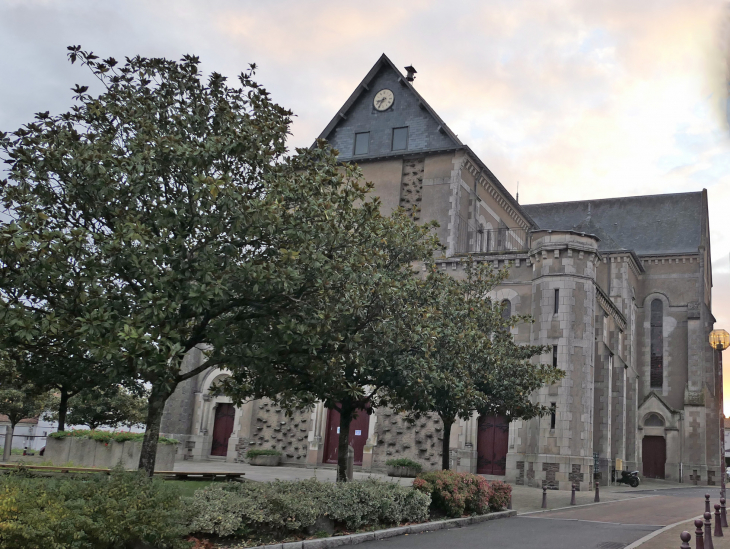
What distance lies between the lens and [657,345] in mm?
48375

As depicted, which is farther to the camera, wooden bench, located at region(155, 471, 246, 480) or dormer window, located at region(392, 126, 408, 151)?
dormer window, located at region(392, 126, 408, 151)

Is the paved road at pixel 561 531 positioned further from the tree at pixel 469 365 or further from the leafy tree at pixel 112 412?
A: the leafy tree at pixel 112 412

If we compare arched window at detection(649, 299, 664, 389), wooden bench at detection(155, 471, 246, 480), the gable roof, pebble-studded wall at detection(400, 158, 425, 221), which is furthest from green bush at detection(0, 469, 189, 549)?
arched window at detection(649, 299, 664, 389)

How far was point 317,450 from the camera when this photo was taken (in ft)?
105

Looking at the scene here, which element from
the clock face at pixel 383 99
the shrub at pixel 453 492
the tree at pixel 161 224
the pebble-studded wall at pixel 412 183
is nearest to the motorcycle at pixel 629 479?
the pebble-studded wall at pixel 412 183

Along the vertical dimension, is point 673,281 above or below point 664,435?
above

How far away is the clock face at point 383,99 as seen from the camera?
3616cm

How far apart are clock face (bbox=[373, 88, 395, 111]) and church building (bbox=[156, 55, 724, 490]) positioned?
0.07 m

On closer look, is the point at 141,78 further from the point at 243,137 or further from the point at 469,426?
the point at 469,426

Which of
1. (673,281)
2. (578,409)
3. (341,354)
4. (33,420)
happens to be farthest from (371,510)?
(33,420)

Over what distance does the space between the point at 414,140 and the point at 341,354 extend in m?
22.6

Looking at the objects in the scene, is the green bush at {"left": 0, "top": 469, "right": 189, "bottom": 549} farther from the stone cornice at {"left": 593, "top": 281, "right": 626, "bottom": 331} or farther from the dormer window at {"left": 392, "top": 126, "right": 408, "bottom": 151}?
the dormer window at {"left": 392, "top": 126, "right": 408, "bottom": 151}

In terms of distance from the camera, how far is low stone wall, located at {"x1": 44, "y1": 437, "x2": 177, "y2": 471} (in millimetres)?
24484

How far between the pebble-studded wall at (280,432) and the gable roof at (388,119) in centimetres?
1332
